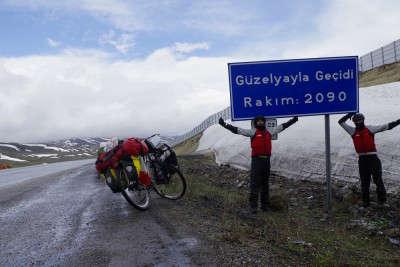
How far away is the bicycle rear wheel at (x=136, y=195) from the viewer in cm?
1002

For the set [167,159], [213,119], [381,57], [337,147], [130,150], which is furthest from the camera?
[213,119]

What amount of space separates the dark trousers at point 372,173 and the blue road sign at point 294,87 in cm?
117

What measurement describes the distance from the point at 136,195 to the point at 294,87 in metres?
4.21

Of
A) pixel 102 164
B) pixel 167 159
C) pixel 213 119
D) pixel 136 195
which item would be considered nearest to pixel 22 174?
pixel 167 159

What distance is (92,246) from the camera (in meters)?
6.99

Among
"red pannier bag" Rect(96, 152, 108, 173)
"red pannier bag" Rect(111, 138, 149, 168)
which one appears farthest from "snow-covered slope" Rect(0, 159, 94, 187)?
"red pannier bag" Rect(111, 138, 149, 168)

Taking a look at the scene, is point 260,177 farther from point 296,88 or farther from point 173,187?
point 173,187

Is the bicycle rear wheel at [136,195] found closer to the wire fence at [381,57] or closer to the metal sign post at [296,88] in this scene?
the metal sign post at [296,88]

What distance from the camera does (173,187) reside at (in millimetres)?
12219

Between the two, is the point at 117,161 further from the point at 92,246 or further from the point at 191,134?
the point at 191,134

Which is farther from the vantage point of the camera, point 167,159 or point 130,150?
point 167,159

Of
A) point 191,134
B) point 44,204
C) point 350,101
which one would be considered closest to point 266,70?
point 350,101

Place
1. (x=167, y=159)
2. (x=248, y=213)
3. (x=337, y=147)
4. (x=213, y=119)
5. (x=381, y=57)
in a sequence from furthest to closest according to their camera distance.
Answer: (x=213, y=119)
(x=381, y=57)
(x=337, y=147)
(x=167, y=159)
(x=248, y=213)

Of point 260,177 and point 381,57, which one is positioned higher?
point 381,57
